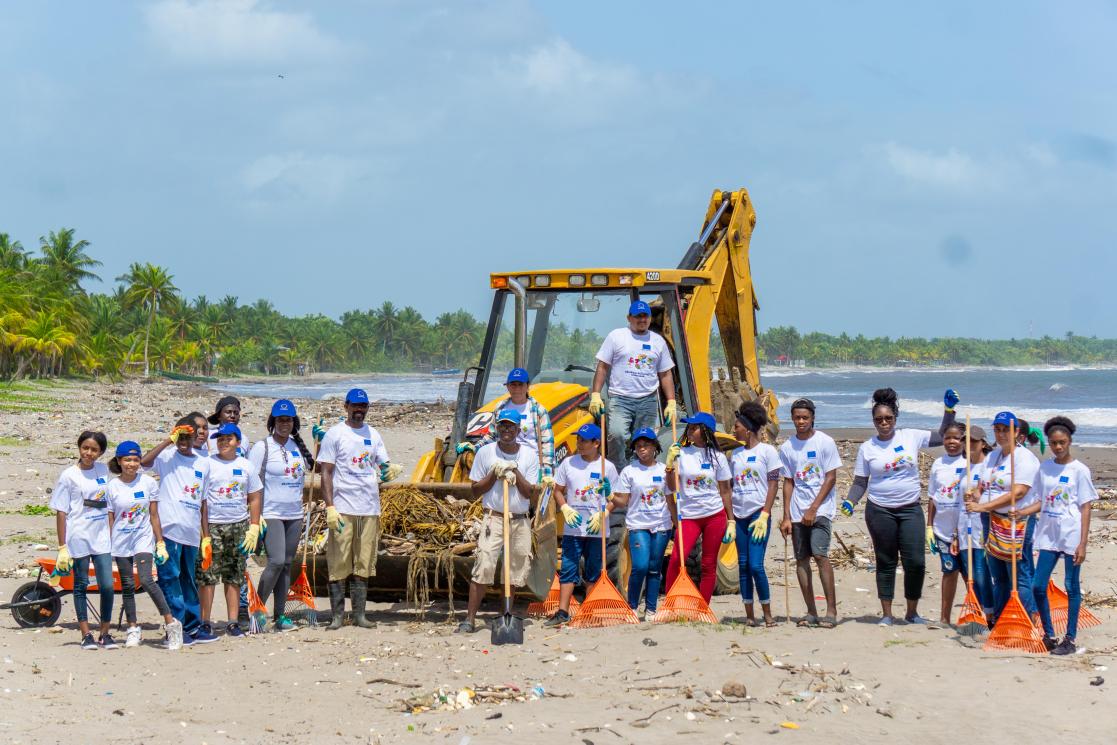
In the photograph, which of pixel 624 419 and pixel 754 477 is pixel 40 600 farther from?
pixel 754 477

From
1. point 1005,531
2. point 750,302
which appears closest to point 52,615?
point 1005,531

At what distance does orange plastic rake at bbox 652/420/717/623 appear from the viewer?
870 centimetres

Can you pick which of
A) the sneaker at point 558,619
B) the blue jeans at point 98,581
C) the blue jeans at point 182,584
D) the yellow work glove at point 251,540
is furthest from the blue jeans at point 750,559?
the blue jeans at point 98,581

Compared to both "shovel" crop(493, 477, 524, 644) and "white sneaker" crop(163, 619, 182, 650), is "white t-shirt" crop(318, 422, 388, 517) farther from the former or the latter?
"white sneaker" crop(163, 619, 182, 650)

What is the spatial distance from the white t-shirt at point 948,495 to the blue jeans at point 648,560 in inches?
78.5

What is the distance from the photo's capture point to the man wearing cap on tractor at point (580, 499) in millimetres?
8836

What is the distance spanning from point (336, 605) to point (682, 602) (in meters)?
2.61

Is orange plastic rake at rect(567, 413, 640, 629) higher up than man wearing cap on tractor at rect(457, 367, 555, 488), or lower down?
lower down

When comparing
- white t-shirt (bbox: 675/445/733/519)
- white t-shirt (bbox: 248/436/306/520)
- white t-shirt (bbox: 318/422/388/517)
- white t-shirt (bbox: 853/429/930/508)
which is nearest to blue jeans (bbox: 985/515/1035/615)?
white t-shirt (bbox: 853/429/930/508)

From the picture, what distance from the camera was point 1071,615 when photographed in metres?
7.73

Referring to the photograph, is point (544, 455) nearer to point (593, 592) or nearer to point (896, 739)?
point (593, 592)

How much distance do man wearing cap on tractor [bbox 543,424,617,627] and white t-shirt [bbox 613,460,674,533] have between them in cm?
21

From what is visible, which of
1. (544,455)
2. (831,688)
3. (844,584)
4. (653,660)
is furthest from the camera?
(844,584)

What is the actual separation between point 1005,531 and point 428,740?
4265mm
